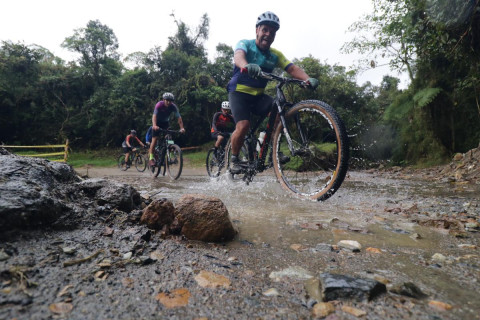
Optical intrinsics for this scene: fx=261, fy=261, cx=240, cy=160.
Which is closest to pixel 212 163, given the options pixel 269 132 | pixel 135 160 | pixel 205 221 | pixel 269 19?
pixel 269 132

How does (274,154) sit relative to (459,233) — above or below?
above

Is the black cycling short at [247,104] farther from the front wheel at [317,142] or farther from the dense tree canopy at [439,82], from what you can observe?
the dense tree canopy at [439,82]

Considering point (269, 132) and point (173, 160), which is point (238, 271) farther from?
point (173, 160)

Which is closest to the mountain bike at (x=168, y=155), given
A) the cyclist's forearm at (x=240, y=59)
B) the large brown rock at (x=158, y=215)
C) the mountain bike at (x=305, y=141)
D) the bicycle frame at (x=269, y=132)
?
the bicycle frame at (x=269, y=132)

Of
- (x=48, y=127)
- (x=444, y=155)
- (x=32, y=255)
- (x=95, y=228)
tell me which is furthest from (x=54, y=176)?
(x=48, y=127)

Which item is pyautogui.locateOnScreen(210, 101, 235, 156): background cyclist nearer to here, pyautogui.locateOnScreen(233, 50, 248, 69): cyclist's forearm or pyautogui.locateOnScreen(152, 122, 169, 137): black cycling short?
pyautogui.locateOnScreen(152, 122, 169, 137): black cycling short

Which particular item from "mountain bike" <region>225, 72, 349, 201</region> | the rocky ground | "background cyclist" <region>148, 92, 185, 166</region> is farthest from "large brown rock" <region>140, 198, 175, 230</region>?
"background cyclist" <region>148, 92, 185, 166</region>

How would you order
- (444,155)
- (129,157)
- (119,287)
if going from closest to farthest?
1. (119,287)
2. (444,155)
3. (129,157)

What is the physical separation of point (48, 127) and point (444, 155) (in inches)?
1015

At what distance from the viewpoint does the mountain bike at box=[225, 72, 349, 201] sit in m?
2.49

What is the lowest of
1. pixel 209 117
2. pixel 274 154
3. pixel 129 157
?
pixel 129 157

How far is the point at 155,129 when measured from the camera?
6.79 m

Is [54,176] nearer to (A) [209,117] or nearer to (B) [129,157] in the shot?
(B) [129,157]

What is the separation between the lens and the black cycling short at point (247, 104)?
3547 mm
